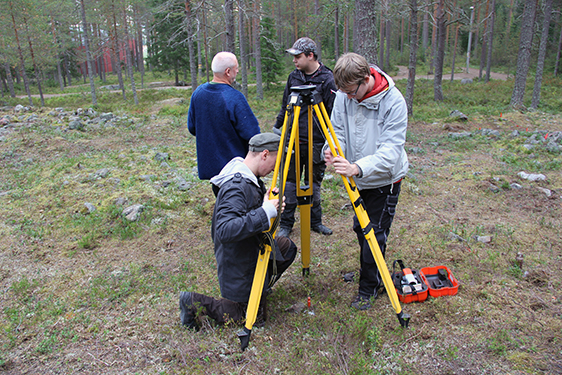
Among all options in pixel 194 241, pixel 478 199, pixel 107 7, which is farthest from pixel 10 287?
pixel 107 7

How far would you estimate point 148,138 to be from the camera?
1205 cm

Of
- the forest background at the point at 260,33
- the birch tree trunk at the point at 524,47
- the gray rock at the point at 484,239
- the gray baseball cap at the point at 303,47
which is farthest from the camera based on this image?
the forest background at the point at 260,33

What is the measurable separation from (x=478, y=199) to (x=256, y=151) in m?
4.64

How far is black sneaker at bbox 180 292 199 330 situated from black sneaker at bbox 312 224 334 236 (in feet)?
7.65

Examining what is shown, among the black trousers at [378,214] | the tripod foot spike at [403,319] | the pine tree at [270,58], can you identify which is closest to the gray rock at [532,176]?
the black trousers at [378,214]

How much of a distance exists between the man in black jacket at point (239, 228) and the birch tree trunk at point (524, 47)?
52.4ft

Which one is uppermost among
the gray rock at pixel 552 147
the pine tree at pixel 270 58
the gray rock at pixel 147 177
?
the pine tree at pixel 270 58

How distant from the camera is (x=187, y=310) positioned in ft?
9.70

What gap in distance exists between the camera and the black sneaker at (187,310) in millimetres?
2939

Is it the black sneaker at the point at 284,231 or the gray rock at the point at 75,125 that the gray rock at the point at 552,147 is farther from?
the gray rock at the point at 75,125

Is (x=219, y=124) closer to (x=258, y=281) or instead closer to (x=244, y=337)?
(x=258, y=281)

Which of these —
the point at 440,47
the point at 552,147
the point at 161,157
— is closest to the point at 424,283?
the point at 552,147

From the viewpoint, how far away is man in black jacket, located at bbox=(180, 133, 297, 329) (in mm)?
2504

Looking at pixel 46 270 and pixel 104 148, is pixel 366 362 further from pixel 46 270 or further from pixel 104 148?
pixel 104 148
